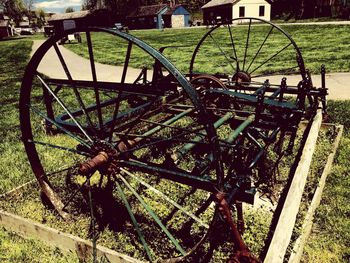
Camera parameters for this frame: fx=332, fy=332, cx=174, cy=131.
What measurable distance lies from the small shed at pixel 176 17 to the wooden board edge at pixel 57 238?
2092 inches

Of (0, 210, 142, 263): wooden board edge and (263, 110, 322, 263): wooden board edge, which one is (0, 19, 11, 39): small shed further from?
(263, 110, 322, 263): wooden board edge

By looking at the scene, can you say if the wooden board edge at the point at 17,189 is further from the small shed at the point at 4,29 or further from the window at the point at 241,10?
the small shed at the point at 4,29

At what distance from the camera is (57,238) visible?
3.56 meters

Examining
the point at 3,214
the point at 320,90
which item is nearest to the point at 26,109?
the point at 3,214

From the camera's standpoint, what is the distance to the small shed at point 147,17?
53219mm

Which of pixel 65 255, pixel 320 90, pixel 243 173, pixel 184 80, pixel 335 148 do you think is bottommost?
pixel 65 255

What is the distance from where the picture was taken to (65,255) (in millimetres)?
3525

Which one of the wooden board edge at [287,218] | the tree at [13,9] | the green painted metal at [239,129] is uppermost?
the tree at [13,9]

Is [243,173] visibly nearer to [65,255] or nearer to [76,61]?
[65,255]

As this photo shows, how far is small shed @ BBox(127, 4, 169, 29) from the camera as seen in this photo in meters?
53.2

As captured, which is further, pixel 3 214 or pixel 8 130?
pixel 8 130

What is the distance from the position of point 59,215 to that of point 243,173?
2408 millimetres

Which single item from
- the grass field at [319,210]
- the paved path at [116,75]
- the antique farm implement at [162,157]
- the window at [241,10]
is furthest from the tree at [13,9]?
the antique farm implement at [162,157]

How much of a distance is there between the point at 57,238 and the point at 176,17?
5452 cm
